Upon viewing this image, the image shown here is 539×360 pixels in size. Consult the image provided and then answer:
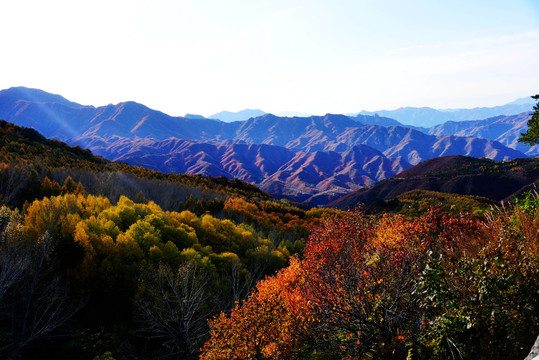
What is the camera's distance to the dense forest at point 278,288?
905 cm

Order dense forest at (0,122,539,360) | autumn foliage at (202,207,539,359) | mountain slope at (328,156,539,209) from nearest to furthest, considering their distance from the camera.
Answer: autumn foliage at (202,207,539,359) → dense forest at (0,122,539,360) → mountain slope at (328,156,539,209)

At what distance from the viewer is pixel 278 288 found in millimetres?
20391

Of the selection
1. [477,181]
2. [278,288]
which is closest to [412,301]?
[278,288]

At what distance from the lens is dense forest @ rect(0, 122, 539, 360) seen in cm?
905

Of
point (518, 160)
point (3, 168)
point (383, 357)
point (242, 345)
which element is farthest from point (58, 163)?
point (518, 160)

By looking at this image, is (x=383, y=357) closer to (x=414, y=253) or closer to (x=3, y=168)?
(x=414, y=253)

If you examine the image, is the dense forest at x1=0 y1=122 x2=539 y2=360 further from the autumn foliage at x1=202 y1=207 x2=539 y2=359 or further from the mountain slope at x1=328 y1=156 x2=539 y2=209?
the mountain slope at x1=328 y1=156 x2=539 y2=209

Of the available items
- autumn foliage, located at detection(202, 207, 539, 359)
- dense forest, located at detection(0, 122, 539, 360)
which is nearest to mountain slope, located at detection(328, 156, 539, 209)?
dense forest, located at detection(0, 122, 539, 360)

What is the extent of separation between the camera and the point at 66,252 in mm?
23016

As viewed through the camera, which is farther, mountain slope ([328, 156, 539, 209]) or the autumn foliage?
mountain slope ([328, 156, 539, 209])

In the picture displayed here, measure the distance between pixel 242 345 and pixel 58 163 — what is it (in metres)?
66.8

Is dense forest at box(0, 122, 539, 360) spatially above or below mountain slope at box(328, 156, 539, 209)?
above

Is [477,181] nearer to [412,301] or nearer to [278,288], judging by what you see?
[278,288]

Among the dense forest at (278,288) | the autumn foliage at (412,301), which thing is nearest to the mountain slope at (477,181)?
the dense forest at (278,288)
